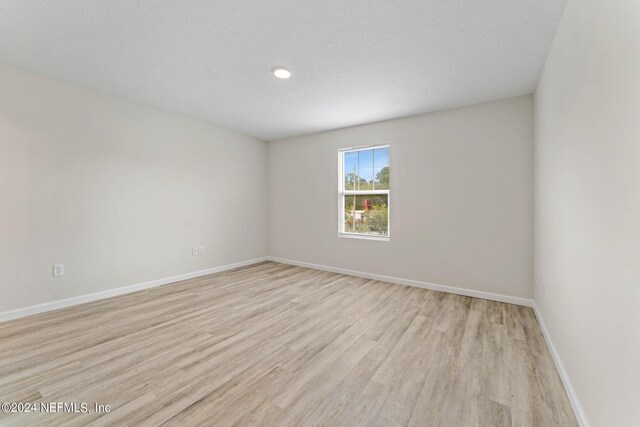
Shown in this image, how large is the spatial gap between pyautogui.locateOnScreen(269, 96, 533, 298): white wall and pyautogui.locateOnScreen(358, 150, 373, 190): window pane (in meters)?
0.21

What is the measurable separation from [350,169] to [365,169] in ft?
1.00

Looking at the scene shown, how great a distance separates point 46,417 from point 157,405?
555mm

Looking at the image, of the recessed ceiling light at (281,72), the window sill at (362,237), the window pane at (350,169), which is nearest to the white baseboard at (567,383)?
the window sill at (362,237)

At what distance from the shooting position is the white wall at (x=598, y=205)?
36.2 inches

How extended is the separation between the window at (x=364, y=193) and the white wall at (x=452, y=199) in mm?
145

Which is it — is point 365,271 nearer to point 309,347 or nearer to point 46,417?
point 309,347

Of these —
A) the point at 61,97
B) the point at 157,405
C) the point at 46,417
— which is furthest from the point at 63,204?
the point at 157,405

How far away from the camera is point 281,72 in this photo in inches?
102

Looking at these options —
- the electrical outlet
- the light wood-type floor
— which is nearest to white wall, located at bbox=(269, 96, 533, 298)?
the light wood-type floor

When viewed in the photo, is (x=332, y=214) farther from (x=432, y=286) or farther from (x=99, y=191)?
(x=99, y=191)

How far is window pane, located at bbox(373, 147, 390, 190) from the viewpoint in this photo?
4074mm

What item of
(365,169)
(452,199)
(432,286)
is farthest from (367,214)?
(432,286)

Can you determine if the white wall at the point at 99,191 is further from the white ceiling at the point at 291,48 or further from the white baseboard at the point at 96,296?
the white ceiling at the point at 291,48

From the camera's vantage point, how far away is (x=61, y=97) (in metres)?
2.87
